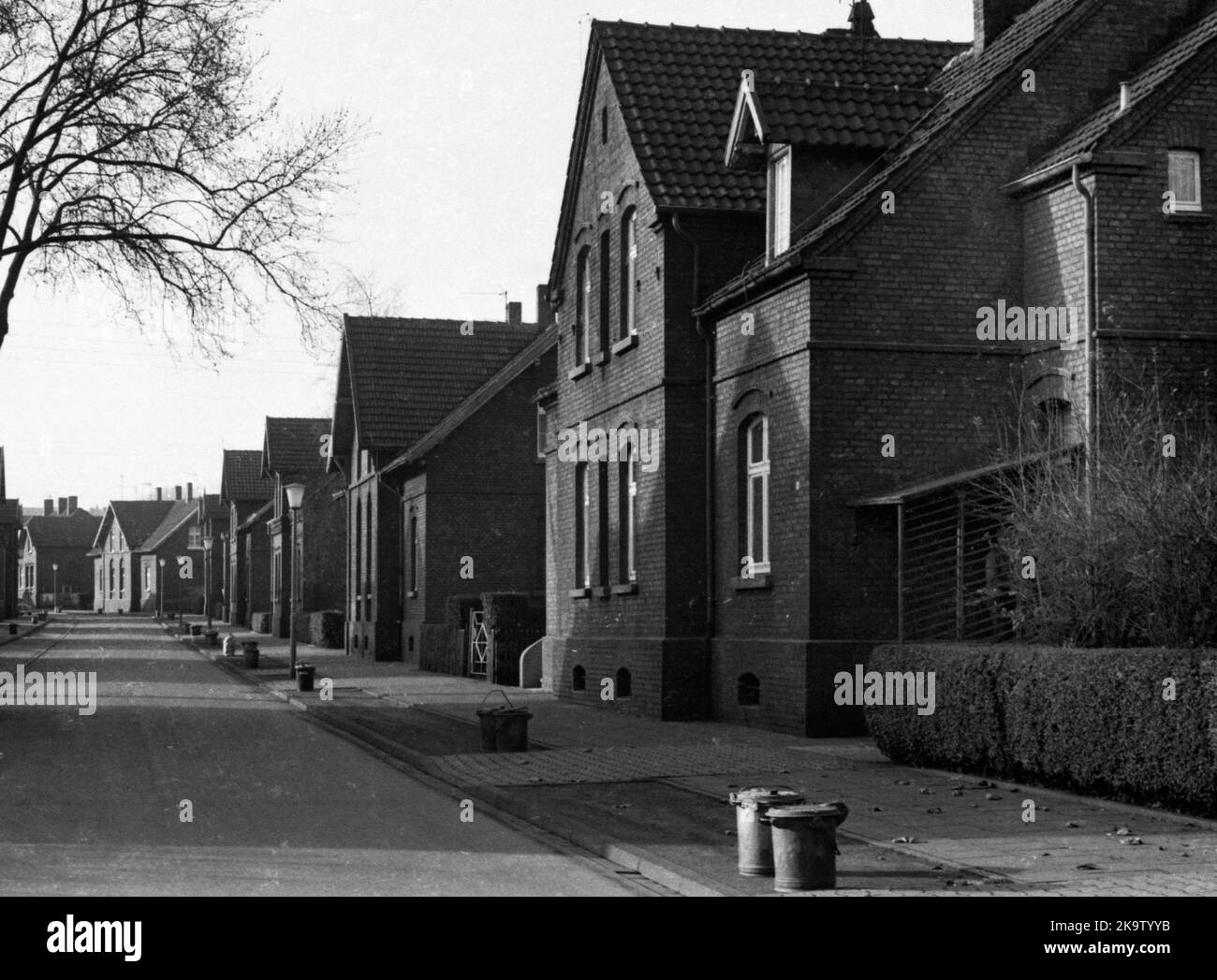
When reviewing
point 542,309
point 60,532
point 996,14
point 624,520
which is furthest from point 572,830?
point 60,532

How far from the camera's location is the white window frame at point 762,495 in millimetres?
20734

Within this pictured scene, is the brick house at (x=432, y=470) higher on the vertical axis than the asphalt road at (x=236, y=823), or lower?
higher

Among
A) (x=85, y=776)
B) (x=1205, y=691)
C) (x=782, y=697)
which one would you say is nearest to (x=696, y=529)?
(x=782, y=697)

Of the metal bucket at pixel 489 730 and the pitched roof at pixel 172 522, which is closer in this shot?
the metal bucket at pixel 489 730

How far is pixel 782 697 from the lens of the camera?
64.6 ft

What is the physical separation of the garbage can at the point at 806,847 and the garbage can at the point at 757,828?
39 cm

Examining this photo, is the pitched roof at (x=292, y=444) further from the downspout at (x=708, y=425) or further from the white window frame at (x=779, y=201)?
the white window frame at (x=779, y=201)

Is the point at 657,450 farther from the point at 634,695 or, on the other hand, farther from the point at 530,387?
the point at 530,387

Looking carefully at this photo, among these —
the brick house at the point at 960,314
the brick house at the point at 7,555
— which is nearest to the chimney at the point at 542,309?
the brick house at the point at 960,314
